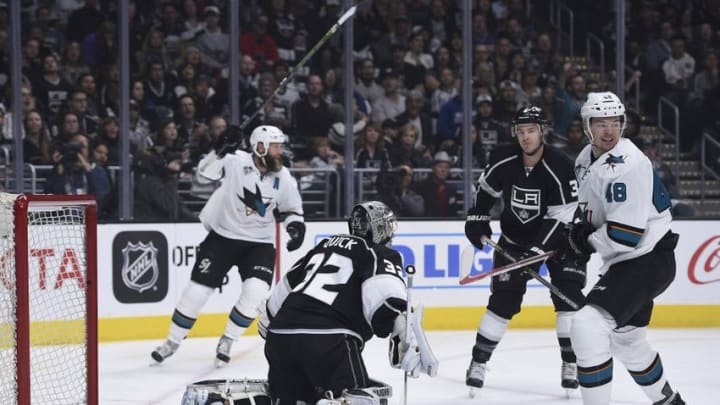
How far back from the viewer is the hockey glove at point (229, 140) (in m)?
6.71

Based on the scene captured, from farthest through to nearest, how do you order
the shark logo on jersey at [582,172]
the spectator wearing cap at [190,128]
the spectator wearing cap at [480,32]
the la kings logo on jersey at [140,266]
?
the spectator wearing cap at [480,32]
the spectator wearing cap at [190,128]
the la kings logo on jersey at [140,266]
the shark logo on jersey at [582,172]

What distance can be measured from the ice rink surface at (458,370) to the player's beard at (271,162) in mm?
1064

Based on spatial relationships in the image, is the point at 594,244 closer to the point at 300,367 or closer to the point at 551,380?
the point at 300,367

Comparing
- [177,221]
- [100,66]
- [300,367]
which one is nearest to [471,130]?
[177,221]

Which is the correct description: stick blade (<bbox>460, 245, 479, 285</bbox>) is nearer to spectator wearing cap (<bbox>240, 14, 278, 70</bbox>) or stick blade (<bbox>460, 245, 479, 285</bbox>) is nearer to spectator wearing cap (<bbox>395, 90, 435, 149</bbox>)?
spectator wearing cap (<bbox>395, 90, 435, 149</bbox>)

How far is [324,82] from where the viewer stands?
9664 millimetres

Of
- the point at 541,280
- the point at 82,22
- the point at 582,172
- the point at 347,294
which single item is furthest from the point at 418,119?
the point at 347,294

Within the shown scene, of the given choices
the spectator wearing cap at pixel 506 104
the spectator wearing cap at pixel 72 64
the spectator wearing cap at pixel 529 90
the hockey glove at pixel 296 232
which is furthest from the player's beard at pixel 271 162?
the spectator wearing cap at pixel 529 90

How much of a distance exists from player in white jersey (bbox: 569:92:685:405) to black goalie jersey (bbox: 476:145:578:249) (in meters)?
→ 0.84

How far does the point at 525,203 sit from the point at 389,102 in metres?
4.02

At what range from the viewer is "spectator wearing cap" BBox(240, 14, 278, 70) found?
9.91 meters

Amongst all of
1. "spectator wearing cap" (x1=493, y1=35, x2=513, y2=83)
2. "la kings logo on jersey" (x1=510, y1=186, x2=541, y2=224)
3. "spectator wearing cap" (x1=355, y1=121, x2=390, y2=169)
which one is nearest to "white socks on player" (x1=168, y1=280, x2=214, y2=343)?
Result: "la kings logo on jersey" (x1=510, y1=186, x2=541, y2=224)

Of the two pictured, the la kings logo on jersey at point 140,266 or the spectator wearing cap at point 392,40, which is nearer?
the la kings logo on jersey at point 140,266

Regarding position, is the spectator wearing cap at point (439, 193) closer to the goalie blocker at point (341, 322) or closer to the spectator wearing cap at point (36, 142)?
the spectator wearing cap at point (36, 142)
